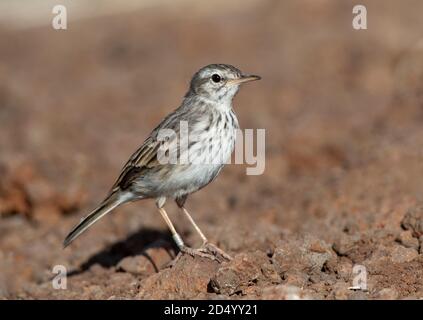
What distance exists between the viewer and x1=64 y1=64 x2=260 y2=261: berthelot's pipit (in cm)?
658

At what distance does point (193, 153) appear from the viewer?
6.56 meters

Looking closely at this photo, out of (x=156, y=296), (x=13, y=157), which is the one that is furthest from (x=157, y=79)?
(x=156, y=296)

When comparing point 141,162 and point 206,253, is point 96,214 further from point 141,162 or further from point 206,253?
point 206,253

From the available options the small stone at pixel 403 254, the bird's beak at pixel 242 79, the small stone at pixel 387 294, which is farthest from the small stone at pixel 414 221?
the bird's beak at pixel 242 79

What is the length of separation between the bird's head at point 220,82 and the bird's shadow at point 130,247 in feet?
5.05

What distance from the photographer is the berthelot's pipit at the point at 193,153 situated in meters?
6.58

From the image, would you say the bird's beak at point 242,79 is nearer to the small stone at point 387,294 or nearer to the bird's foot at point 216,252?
the bird's foot at point 216,252

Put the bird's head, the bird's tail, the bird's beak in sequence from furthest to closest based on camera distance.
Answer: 1. the bird's tail
2. the bird's head
3. the bird's beak


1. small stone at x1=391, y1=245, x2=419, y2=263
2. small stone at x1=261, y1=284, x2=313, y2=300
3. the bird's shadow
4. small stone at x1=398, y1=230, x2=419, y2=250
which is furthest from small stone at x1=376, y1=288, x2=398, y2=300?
the bird's shadow

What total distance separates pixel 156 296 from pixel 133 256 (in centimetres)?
161

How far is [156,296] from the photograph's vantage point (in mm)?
5691

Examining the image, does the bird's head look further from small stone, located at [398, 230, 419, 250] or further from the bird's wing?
small stone, located at [398, 230, 419, 250]

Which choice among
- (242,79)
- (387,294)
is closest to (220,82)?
(242,79)

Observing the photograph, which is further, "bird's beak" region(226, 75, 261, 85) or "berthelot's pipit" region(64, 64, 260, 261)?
"bird's beak" region(226, 75, 261, 85)
